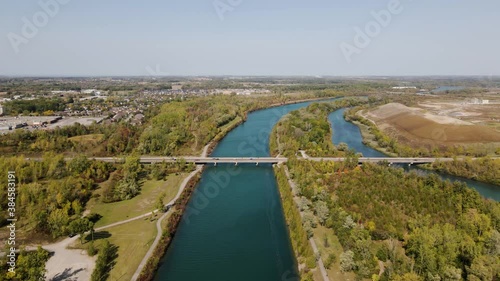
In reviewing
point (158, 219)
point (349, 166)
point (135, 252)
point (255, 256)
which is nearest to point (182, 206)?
point (158, 219)

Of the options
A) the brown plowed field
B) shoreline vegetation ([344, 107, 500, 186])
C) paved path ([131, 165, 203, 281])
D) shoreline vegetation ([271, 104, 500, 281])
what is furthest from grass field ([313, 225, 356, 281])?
the brown plowed field

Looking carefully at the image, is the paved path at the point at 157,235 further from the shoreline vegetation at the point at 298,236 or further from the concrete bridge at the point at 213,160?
the shoreline vegetation at the point at 298,236

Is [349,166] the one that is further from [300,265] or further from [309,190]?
[300,265]

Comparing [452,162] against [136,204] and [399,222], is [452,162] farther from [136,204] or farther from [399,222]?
[136,204]

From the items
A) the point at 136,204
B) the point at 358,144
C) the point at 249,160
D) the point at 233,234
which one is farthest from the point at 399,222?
the point at 358,144

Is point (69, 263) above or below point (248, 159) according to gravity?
below

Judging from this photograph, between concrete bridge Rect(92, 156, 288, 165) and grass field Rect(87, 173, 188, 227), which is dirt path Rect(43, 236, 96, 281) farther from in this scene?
concrete bridge Rect(92, 156, 288, 165)

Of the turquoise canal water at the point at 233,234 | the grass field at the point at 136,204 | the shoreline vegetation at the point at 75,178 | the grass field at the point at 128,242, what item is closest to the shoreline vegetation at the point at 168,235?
the turquoise canal water at the point at 233,234
